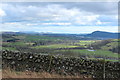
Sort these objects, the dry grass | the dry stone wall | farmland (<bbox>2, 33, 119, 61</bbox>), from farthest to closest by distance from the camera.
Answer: farmland (<bbox>2, 33, 119, 61</bbox>), the dry stone wall, the dry grass

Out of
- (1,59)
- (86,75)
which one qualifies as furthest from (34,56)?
(86,75)

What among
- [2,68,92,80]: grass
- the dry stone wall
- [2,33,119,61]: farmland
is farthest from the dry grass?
[2,33,119,61]: farmland

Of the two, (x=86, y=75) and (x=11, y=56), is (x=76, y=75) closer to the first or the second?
(x=86, y=75)

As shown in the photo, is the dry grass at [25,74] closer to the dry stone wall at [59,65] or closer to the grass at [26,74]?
the grass at [26,74]

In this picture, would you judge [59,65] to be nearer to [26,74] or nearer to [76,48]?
[26,74]

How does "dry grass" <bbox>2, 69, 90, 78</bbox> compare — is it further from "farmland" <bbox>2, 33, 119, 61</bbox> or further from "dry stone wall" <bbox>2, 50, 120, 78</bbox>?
"farmland" <bbox>2, 33, 119, 61</bbox>

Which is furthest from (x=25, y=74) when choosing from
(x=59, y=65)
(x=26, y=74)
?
(x=59, y=65)

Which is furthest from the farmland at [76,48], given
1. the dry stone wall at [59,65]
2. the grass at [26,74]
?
the grass at [26,74]

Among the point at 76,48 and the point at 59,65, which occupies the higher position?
the point at 59,65

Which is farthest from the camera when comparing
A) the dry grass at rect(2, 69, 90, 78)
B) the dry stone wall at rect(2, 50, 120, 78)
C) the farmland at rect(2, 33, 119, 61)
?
the farmland at rect(2, 33, 119, 61)

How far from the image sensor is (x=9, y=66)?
7.38 m

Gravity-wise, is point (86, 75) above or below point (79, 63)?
below

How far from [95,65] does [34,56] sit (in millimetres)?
3572

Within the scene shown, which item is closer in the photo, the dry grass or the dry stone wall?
the dry grass
